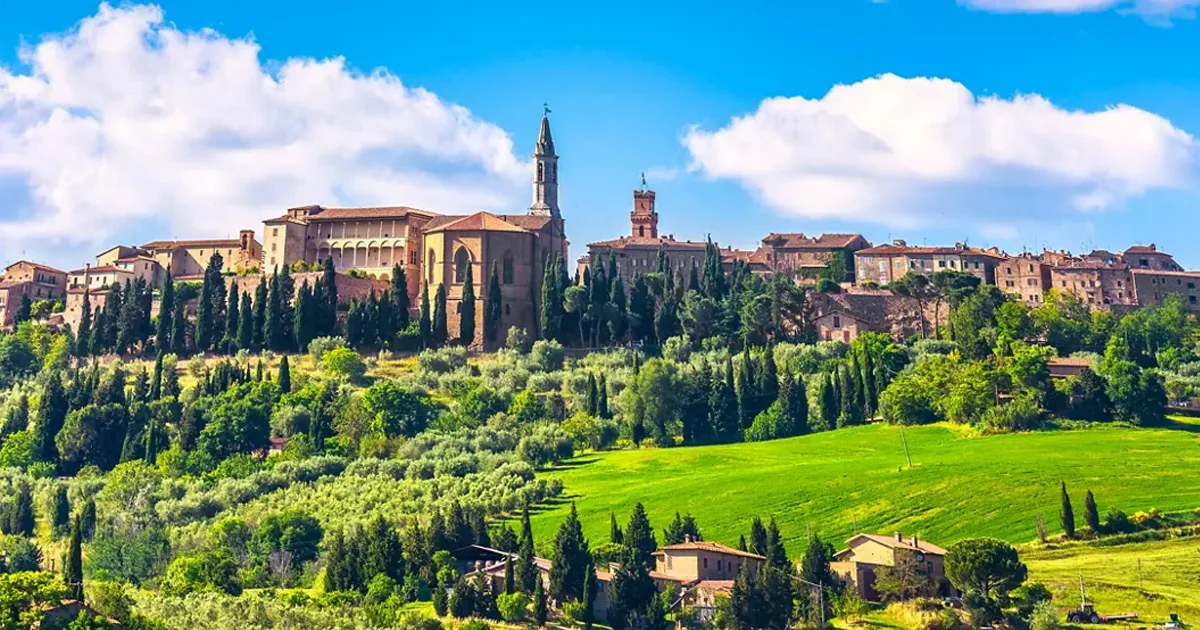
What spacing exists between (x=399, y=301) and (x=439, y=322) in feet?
11.4

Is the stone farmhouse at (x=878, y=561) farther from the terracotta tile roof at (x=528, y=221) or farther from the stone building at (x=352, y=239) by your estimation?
the stone building at (x=352, y=239)

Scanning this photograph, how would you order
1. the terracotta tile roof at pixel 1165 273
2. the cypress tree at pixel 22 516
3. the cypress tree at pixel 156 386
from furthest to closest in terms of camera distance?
the terracotta tile roof at pixel 1165 273 < the cypress tree at pixel 156 386 < the cypress tree at pixel 22 516

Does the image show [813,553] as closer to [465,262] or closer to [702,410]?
[702,410]

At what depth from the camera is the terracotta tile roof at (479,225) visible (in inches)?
4003

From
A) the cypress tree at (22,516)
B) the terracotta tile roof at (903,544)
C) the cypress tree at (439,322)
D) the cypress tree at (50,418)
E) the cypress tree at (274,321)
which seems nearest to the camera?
the terracotta tile roof at (903,544)

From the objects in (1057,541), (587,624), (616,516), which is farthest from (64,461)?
(1057,541)

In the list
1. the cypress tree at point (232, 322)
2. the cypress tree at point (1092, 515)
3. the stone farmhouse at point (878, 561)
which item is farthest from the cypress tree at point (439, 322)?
the cypress tree at point (1092, 515)

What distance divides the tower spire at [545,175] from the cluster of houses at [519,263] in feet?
34.7

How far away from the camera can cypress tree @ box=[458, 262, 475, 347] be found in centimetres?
9469

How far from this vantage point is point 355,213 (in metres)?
111

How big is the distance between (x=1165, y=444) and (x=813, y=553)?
2686cm

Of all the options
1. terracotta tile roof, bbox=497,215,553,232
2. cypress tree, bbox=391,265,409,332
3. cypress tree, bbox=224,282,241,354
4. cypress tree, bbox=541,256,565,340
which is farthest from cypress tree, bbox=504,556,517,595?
terracotta tile roof, bbox=497,215,553,232

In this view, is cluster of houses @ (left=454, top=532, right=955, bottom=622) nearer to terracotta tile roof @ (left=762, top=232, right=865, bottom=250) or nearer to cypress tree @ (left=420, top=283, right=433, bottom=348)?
cypress tree @ (left=420, top=283, right=433, bottom=348)

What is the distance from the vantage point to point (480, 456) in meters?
73.8
